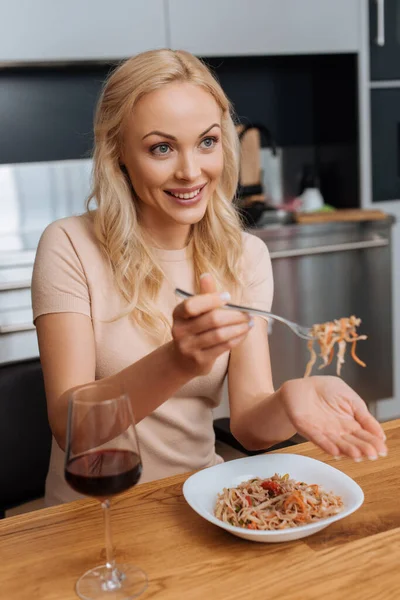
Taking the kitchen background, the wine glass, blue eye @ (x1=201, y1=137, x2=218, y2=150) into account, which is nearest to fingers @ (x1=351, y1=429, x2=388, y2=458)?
the wine glass

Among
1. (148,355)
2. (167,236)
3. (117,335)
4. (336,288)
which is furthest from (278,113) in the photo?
(148,355)

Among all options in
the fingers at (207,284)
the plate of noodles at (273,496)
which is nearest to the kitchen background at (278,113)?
the plate of noodles at (273,496)

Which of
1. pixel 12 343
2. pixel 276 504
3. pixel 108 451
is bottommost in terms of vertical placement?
pixel 12 343

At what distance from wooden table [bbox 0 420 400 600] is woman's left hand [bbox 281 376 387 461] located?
113 millimetres

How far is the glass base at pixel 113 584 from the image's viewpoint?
2.92ft

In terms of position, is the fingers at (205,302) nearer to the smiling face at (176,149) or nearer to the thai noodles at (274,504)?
the thai noodles at (274,504)

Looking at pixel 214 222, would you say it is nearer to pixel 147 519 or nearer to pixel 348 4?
pixel 147 519

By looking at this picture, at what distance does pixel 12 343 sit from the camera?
9.17ft

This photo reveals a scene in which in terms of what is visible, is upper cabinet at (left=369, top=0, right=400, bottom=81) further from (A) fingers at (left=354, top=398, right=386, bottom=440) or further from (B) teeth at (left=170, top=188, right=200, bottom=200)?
(A) fingers at (left=354, top=398, right=386, bottom=440)

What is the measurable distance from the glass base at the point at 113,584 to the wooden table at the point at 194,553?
1cm

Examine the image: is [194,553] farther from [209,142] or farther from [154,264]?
[209,142]

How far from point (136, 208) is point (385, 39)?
87.2 inches

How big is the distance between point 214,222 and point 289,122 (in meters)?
2.24

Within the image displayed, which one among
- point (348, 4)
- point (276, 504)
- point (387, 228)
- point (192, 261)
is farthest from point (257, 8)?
point (276, 504)
